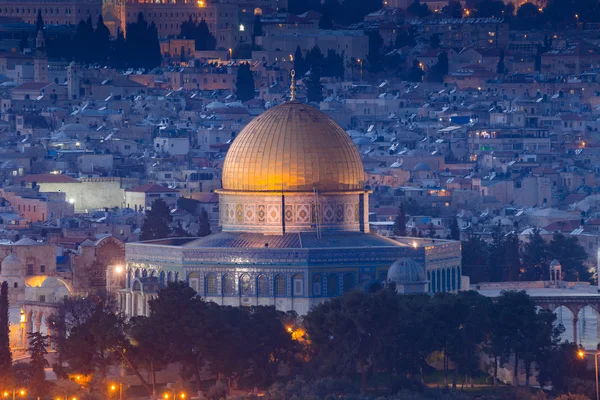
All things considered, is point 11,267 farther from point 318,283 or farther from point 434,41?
point 434,41

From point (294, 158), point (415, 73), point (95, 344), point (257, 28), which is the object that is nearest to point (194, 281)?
point (294, 158)

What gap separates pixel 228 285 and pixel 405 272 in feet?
11.8

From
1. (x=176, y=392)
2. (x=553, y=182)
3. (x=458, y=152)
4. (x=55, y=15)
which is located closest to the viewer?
(x=176, y=392)

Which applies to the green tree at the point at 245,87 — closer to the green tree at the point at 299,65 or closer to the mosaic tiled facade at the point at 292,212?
the green tree at the point at 299,65

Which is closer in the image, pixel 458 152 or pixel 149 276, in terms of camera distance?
pixel 149 276

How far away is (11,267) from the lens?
79750 millimetres

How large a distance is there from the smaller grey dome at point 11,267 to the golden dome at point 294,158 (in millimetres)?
9795

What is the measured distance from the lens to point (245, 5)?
172000 millimetres

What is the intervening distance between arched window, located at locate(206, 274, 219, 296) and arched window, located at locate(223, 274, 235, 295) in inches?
7.4

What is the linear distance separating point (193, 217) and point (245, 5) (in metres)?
73.6

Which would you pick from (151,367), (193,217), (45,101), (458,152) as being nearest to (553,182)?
(458,152)

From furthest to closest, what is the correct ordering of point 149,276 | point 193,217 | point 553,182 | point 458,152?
point 458,152, point 553,182, point 193,217, point 149,276

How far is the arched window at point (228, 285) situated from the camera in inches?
2719

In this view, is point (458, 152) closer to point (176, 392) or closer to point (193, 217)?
point (193, 217)
